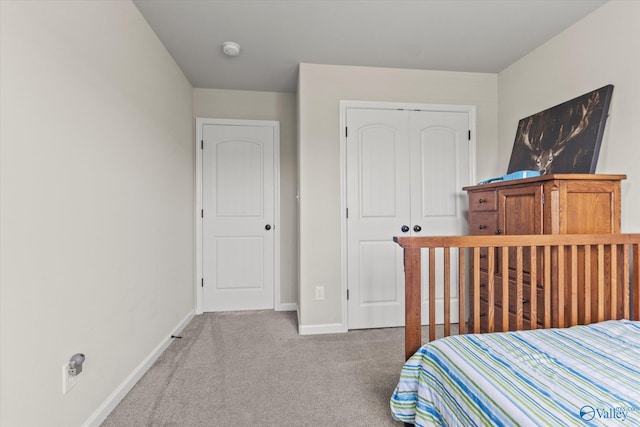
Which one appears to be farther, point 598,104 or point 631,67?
point 598,104

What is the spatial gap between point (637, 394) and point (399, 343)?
167cm

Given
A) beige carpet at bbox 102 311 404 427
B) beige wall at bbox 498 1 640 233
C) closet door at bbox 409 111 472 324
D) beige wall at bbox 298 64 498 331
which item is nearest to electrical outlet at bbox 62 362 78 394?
beige carpet at bbox 102 311 404 427

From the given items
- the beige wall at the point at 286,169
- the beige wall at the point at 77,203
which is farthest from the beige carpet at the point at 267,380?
the beige wall at the point at 286,169

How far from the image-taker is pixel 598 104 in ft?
6.37

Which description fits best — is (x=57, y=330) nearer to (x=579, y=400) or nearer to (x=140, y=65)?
(x=140, y=65)

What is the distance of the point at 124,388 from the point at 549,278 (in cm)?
238

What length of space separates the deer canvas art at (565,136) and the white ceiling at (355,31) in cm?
58

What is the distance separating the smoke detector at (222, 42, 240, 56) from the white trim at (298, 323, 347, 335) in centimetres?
231

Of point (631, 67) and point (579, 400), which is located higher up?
point (631, 67)

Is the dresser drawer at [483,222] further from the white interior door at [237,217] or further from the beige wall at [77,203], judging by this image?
the beige wall at [77,203]

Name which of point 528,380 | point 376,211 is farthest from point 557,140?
point 528,380

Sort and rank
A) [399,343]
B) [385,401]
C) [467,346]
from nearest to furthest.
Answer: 1. [467,346]
2. [385,401]
3. [399,343]

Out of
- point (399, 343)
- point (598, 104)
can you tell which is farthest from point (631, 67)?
point (399, 343)

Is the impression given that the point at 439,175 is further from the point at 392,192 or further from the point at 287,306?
the point at 287,306
